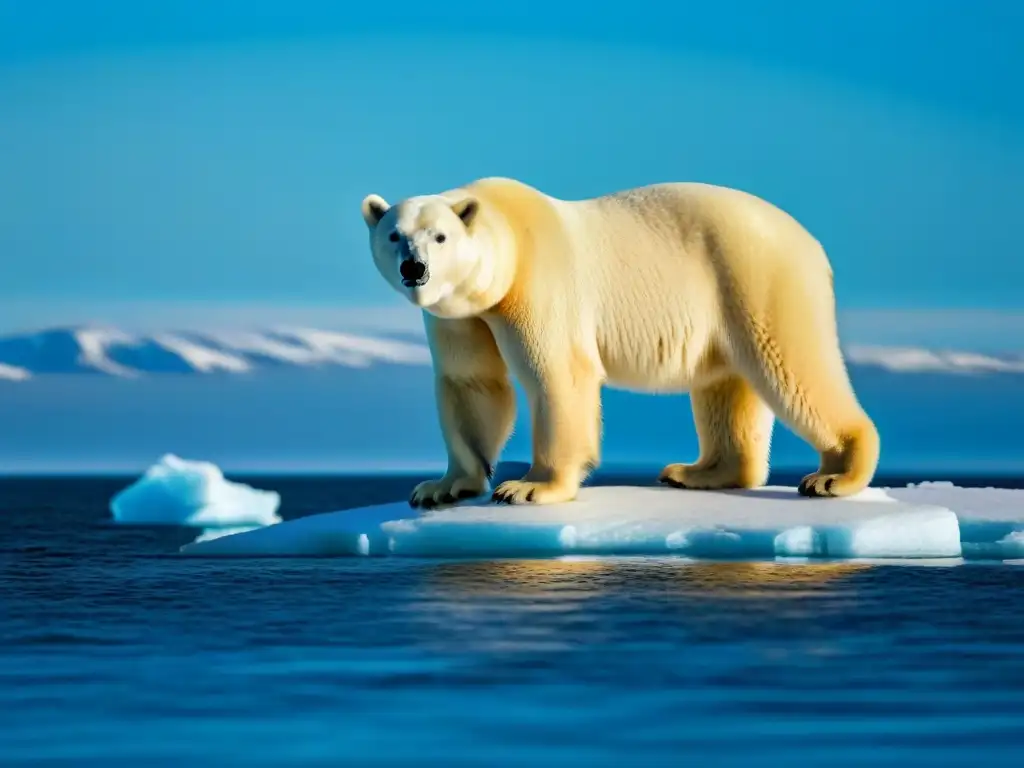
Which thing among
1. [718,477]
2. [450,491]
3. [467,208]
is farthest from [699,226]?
[450,491]

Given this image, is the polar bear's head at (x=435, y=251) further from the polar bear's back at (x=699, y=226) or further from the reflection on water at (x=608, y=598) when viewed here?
the reflection on water at (x=608, y=598)

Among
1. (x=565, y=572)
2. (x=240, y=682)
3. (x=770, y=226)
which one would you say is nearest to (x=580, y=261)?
(x=770, y=226)

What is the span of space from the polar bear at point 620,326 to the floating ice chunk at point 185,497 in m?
19.7

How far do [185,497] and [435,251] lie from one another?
22463 millimetres

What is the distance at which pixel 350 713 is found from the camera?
20.2 feet

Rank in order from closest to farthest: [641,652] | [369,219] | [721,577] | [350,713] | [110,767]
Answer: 1. [110,767]
2. [350,713]
3. [641,652]
4. [721,577]
5. [369,219]

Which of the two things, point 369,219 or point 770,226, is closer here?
point 369,219

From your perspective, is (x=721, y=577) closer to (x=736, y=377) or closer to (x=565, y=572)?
(x=565, y=572)

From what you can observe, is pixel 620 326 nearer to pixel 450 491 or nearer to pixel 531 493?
pixel 531 493

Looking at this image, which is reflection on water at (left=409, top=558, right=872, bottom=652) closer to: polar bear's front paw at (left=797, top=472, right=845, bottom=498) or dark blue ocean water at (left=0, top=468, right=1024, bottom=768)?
dark blue ocean water at (left=0, top=468, right=1024, bottom=768)

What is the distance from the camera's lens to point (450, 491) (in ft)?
40.8

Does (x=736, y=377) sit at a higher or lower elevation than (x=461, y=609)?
higher

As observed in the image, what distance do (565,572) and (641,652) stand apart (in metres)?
3.37

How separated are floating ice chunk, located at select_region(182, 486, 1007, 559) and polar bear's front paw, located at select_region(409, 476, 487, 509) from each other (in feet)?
0.43
